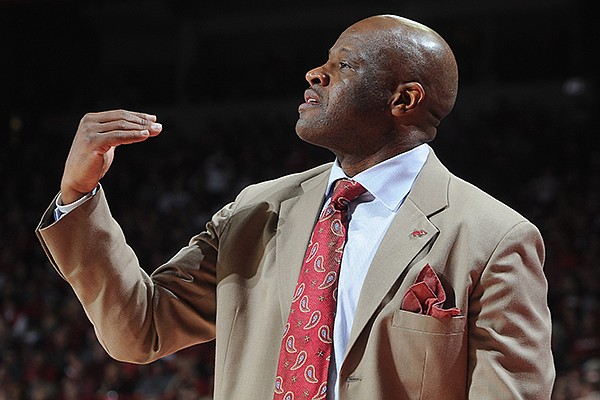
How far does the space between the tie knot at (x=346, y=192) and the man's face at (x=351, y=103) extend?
0.21 ft

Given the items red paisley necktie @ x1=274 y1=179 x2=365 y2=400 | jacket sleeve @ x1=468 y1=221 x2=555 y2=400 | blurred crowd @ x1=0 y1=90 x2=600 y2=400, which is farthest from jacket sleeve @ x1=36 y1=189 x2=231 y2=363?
blurred crowd @ x1=0 y1=90 x2=600 y2=400

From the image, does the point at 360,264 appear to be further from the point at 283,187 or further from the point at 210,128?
the point at 210,128

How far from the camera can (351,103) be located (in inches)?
70.3

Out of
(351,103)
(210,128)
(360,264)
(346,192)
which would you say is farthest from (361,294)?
(210,128)

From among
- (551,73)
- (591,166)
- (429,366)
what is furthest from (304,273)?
(551,73)

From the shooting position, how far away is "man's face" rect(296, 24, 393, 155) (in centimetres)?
179

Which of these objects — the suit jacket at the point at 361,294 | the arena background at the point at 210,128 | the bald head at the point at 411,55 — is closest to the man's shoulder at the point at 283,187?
the suit jacket at the point at 361,294

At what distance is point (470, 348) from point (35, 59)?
11171 millimetres

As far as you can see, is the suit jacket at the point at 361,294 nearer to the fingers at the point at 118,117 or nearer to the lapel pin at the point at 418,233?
the lapel pin at the point at 418,233

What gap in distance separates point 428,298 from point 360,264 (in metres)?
Answer: 0.18

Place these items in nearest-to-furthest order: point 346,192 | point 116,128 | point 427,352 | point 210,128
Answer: point 427,352, point 116,128, point 346,192, point 210,128

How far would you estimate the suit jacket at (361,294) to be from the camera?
1.62m

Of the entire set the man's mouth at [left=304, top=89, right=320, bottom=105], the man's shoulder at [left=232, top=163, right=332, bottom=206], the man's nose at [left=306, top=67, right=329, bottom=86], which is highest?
the man's nose at [left=306, top=67, right=329, bottom=86]

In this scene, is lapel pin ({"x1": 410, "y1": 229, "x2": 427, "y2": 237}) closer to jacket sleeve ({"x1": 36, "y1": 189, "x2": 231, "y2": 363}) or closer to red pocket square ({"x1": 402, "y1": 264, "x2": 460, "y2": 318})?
red pocket square ({"x1": 402, "y1": 264, "x2": 460, "y2": 318})
